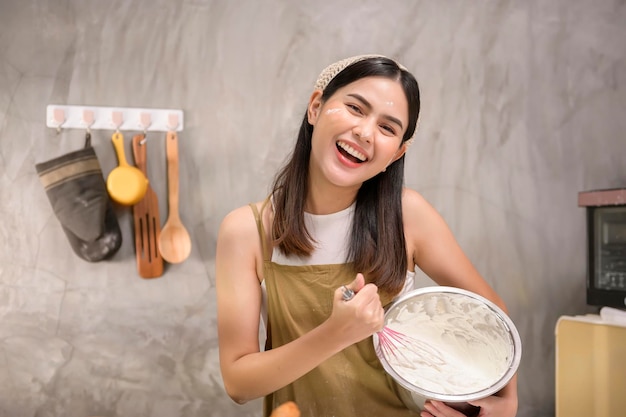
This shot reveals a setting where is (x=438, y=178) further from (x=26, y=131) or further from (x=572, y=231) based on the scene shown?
(x=26, y=131)

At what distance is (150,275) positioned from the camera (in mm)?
2148

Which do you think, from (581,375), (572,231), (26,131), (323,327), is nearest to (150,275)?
(26,131)

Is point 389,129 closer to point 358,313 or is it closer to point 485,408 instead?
point 358,313

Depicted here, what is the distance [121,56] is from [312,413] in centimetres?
140

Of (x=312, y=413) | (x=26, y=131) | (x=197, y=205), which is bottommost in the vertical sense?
(x=312, y=413)

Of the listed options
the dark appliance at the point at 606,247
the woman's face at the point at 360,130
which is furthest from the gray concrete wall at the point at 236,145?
the woman's face at the point at 360,130

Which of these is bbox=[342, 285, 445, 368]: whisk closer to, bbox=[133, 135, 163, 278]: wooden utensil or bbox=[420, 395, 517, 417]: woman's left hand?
bbox=[420, 395, 517, 417]: woman's left hand

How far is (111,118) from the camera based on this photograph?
2.14 m

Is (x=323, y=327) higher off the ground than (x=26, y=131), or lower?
lower

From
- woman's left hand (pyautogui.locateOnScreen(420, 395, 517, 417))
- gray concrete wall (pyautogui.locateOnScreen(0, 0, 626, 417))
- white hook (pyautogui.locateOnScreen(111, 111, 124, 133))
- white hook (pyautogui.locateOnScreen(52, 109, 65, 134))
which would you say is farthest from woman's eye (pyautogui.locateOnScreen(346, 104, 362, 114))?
white hook (pyautogui.locateOnScreen(52, 109, 65, 134))

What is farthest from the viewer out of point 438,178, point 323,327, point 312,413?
point 438,178

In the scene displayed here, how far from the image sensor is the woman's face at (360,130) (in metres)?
1.27

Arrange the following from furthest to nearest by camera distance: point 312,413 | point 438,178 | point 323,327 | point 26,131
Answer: point 438,178, point 26,131, point 312,413, point 323,327

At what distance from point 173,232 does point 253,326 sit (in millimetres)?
891
